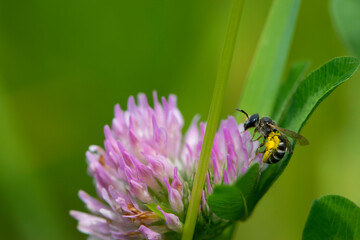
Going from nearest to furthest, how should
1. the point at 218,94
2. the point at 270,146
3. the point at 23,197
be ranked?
the point at 218,94
the point at 270,146
the point at 23,197

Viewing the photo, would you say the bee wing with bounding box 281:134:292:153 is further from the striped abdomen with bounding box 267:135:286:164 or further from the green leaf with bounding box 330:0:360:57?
the green leaf with bounding box 330:0:360:57

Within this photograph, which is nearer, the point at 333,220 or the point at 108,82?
the point at 333,220

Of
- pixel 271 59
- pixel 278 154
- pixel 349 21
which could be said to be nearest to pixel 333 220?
pixel 278 154

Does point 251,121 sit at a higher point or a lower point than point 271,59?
lower

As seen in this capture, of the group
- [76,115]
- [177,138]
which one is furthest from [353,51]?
[76,115]

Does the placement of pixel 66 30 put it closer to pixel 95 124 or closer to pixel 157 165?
pixel 95 124

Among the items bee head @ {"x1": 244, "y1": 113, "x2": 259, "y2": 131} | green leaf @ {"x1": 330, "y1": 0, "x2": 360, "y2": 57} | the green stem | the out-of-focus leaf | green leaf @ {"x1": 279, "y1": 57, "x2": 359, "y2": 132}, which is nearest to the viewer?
the green stem

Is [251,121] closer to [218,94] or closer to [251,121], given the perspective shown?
[251,121]

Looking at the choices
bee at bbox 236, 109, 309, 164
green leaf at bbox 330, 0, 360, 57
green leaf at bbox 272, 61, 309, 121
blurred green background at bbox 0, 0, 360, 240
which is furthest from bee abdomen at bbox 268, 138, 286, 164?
blurred green background at bbox 0, 0, 360, 240
